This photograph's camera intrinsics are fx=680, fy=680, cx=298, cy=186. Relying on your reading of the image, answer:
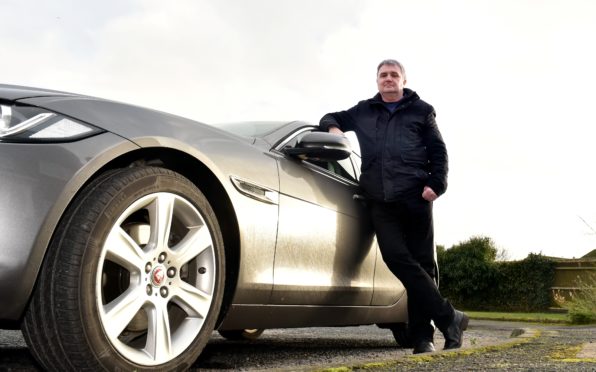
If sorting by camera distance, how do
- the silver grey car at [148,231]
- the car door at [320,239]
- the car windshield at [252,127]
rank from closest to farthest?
1. the silver grey car at [148,231]
2. the car door at [320,239]
3. the car windshield at [252,127]

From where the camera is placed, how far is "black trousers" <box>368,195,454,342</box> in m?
4.19

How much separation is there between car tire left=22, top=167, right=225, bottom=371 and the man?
1.61m

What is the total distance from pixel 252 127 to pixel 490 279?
18789 millimetres

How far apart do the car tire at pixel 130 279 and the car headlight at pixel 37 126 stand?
0.63 feet

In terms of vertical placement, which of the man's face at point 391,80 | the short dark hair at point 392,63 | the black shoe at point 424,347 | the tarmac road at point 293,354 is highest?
the short dark hair at point 392,63

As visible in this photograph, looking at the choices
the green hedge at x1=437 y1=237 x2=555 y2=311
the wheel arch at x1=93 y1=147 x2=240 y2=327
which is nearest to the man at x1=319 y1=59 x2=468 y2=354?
the wheel arch at x1=93 y1=147 x2=240 y2=327

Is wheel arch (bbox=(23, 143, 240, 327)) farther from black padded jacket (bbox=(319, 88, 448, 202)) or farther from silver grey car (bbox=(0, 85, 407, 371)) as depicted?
black padded jacket (bbox=(319, 88, 448, 202))

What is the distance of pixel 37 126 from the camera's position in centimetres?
235

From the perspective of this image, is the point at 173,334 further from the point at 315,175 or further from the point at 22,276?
the point at 315,175

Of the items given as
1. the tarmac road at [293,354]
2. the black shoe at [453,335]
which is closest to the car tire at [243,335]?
the tarmac road at [293,354]

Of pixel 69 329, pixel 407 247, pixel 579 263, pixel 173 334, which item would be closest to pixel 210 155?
pixel 173 334

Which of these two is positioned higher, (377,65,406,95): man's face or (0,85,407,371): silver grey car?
(377,65,406,95): man's face

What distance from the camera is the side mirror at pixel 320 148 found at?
141 inches

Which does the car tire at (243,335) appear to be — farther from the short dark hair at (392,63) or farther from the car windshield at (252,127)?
the short dark hair at (392,63)
